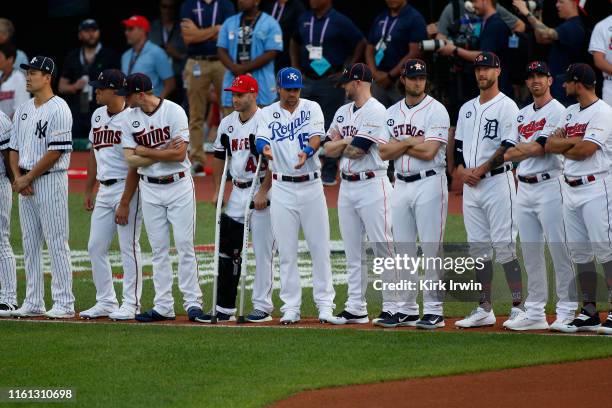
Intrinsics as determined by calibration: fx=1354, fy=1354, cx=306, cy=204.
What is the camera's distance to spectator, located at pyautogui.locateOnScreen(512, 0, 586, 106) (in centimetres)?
1434

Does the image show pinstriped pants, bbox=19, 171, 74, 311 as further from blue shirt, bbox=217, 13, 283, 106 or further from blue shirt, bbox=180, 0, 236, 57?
blue shirt, bbox=180, 0, 236, 57

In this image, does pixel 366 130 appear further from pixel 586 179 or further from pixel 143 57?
pixel 143 57

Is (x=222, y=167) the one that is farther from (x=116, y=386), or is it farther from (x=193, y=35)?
(x=193, y=35)

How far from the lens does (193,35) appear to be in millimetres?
17328

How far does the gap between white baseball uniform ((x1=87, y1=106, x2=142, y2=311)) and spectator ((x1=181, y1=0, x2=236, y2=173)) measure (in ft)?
19.6

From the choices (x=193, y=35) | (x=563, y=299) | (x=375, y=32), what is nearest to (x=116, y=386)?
(x=563, y=299)

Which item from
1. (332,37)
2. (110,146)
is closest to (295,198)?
(110,146)

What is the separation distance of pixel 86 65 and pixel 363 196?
9560 mm

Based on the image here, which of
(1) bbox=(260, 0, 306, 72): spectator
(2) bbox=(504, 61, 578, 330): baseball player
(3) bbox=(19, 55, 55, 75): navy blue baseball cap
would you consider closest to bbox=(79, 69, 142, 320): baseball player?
(3) bbox=(19, 55, 55, 75): navy blue baseball cap

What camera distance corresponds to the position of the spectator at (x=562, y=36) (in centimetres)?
1434

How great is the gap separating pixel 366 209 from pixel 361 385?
2.32 metres

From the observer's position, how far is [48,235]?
11.5m

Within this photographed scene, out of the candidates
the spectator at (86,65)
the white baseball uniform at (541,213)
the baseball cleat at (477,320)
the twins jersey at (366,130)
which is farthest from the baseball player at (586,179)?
the spectator at (86,65)

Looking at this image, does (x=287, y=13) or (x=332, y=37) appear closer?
(x=332, y=37)
